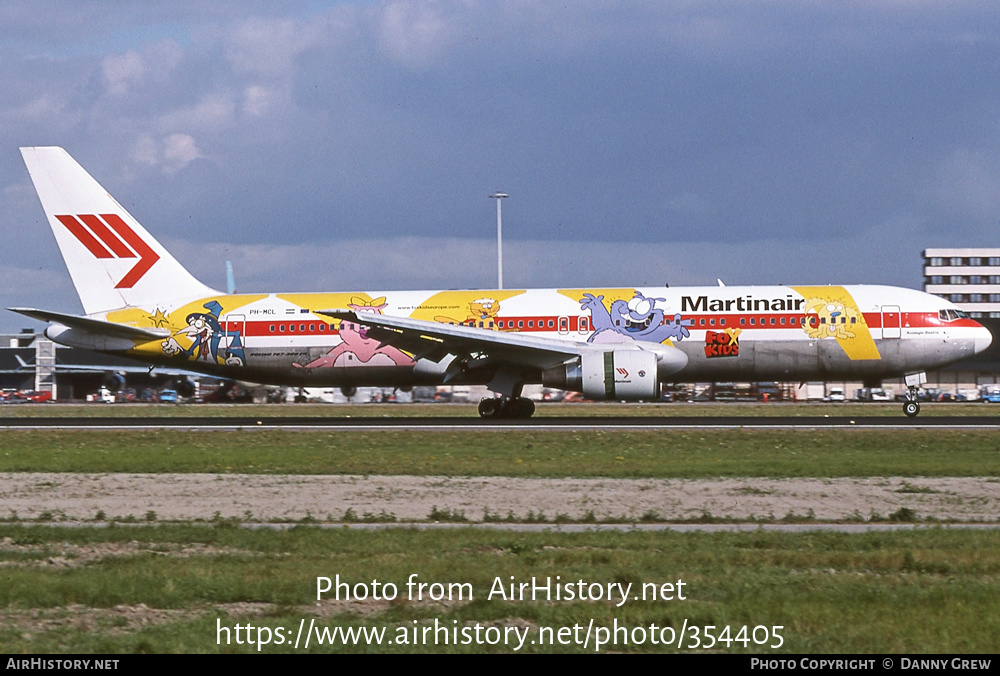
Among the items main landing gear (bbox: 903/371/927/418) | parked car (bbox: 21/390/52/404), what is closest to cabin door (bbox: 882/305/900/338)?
main landing gear (bbox: 903/371/927/418)

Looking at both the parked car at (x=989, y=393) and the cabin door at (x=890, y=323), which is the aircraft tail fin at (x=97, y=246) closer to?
the cabin door at (x=890, y=323)

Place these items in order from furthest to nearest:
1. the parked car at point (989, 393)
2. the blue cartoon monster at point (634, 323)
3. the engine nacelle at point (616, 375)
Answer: the parked car at point (989, 393) < the blue cartoon monster at point (634, 323) < the engine nacelle at point (616, 375)

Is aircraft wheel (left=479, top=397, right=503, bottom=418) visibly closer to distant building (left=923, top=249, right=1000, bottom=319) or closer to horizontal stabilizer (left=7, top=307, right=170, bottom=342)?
horizontal stabilizer (left=7, top=307, right=170, bottom=342)

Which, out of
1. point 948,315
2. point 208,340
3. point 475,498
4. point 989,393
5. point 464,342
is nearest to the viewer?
point 475,498

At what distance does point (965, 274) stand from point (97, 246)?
130692 mm

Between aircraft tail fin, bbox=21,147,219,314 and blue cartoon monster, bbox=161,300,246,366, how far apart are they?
130 cm

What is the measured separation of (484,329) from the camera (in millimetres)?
37438

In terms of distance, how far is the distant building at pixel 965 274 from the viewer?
146m

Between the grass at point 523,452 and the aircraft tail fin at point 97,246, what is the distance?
7731 mm

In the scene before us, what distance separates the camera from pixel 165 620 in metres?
9.66

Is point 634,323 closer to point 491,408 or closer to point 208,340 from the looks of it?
point 491,408

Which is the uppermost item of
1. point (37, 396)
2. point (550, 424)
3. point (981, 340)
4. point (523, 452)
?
point (981, 340)

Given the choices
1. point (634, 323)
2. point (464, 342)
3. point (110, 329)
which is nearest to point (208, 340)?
point (110, 329)

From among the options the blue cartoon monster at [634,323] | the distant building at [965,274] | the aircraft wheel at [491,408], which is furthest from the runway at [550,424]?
the distant building at [965,274]
